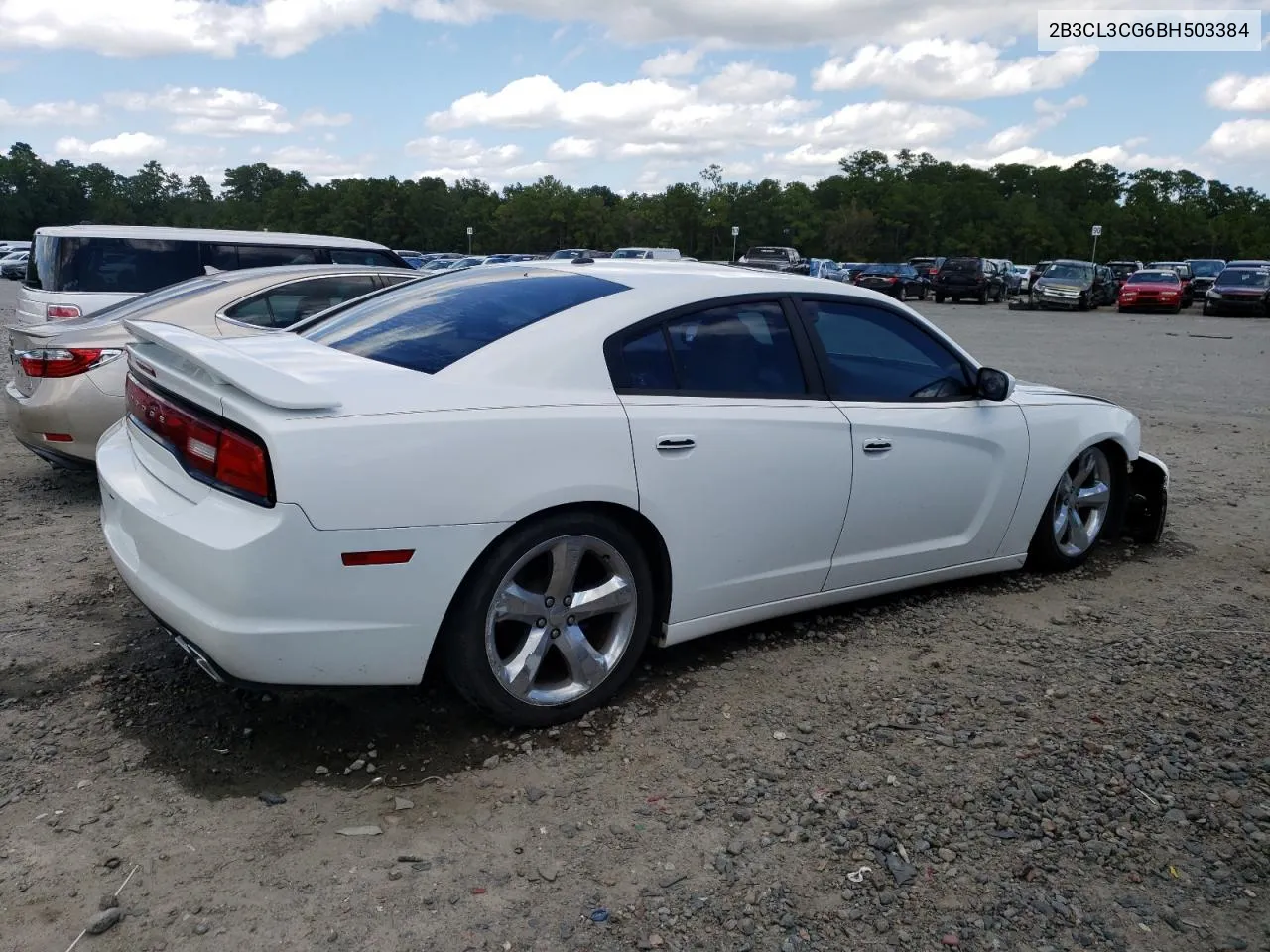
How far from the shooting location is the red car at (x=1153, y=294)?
33.6 metres

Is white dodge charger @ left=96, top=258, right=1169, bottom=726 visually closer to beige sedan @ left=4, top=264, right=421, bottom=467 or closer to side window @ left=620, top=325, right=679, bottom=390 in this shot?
side window @ left=620, top=325, right=679, bottom=390

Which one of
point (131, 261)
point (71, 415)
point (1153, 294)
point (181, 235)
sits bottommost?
point (71, 415)

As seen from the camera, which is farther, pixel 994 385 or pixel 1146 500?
pixel 1146 500

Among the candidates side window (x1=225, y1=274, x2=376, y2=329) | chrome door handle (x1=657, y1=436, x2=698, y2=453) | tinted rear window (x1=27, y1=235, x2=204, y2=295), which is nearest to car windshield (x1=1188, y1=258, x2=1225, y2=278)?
tinted rear window (x1=27, y1=235, x2=204, y2=295)

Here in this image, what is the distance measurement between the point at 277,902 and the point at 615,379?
185cm

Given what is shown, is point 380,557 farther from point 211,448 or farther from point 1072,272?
point 1072,272

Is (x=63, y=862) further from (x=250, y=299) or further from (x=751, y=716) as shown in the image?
(x=250, y=299)

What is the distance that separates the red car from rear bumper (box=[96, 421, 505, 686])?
117 ft

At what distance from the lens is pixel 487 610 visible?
125 inches

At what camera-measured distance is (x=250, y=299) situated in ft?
22.7

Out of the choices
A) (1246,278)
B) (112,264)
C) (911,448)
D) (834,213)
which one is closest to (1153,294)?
(1246,278)

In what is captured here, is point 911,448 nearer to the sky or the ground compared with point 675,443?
nearer to the ground

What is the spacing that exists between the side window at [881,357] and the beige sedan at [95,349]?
10.2 ft

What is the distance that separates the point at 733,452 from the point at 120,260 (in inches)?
280
